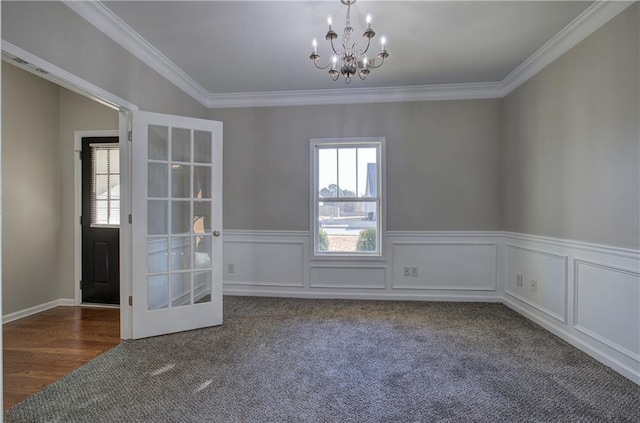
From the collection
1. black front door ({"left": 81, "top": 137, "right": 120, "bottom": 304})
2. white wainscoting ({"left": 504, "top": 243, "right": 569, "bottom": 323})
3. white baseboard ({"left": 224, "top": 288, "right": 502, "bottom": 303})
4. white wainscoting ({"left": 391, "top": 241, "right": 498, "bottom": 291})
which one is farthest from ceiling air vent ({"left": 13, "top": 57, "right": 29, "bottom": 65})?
white wainscoting ({"left": 504, "top": 243, "right": 569, "bottom": 323})

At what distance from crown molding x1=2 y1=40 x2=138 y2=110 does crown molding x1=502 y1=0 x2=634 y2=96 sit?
3.80m

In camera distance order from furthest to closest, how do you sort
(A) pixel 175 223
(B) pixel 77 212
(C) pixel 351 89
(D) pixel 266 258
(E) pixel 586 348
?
(D) pixel 266 258
(C) pixel 351 89
(B) pixel 77 212
(A) pixel 175 223
(E) pixel 586 348

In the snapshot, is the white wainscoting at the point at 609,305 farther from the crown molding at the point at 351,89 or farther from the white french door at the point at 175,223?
the white french door at the point at 175,223

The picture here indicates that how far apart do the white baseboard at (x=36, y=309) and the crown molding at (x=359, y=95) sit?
2.92 m

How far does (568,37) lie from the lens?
2.93 m

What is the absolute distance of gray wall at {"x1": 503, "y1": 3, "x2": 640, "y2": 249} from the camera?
2.42m

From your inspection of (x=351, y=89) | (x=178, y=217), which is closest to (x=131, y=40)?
(x=178, y=217)

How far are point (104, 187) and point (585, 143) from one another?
4904 millimetres

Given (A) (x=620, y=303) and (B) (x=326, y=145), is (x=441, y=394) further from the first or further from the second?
(B) (x=326, y=145)

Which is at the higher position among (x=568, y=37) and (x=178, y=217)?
(x=568, y=37)

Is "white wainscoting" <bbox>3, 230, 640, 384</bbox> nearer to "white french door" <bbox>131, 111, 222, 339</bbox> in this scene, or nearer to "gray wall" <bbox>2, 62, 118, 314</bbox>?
"gray wall" <bbox>2, 62, 118, 314</bbox>

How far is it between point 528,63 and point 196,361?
414cm

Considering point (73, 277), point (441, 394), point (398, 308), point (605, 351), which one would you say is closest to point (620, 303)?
point (605, 351)

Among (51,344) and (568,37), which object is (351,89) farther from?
(51,344)
